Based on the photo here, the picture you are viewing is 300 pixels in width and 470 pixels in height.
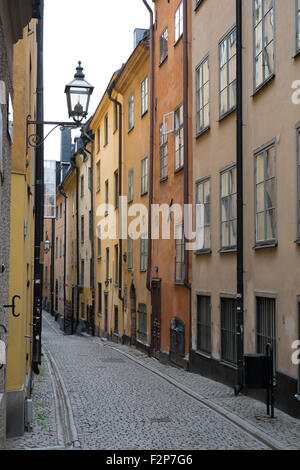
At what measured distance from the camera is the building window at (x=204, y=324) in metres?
15.2

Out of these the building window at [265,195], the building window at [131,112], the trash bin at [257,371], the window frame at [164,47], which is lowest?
the trash bin at [257,371]

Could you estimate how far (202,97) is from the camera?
15.9m

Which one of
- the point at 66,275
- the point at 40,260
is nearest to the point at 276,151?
the point at 40,260

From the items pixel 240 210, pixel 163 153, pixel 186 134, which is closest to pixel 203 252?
pixel 240 210

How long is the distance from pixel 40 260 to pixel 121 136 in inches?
556

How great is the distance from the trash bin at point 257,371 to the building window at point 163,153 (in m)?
9.56

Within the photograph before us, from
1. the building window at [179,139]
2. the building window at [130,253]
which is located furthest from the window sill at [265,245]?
the building window at [130,253]

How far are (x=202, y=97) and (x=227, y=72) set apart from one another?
6.64 feet

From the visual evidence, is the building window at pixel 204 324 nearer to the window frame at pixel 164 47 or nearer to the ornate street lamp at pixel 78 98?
the ornate street lamp at pixel 78 98

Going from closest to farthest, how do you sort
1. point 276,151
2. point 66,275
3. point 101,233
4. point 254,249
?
1. point 276,151
2. point 254,249
3. point 101,233
4. point 66,275

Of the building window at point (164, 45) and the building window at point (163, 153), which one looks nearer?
the building window at point (163, 153)

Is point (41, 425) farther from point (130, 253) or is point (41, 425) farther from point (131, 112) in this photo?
point (131, 112)

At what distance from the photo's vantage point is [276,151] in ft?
36.5
